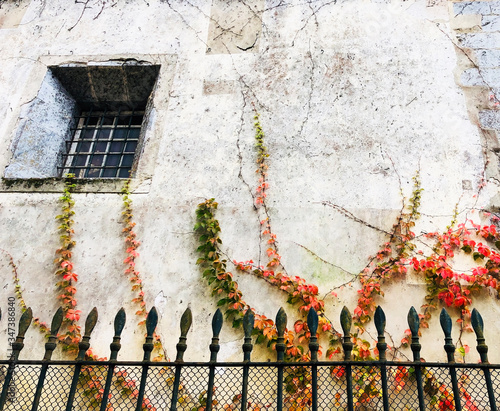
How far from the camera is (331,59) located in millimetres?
4195

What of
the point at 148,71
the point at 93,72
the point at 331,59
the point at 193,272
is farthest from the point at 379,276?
the point at 93,72

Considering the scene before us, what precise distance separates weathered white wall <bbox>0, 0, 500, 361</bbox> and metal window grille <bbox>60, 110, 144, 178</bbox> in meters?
0.50

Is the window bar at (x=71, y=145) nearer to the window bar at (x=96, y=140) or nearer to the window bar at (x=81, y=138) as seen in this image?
the window bar at (x=81, y=138)

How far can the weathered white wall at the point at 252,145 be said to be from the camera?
3.22 metres

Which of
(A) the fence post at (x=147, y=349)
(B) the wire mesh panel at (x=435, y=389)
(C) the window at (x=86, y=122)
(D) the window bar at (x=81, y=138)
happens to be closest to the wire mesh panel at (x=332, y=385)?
(B) the wire mesh panel at (x=435, y=389)

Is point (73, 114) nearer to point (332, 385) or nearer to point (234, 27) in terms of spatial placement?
point (234, 27)

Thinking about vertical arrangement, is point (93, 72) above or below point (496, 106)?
above

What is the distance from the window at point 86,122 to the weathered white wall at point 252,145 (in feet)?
0.51

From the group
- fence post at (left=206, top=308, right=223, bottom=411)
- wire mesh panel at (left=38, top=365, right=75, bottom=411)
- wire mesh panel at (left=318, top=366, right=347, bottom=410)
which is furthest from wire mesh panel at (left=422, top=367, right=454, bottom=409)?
wire mesh panel at (left=38, top=365, right=75, bottom=411)

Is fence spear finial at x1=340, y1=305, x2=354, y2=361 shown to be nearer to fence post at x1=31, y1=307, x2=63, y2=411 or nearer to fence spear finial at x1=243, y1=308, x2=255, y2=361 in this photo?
fence spear finial at x1=243, y1=308, x2=255, y2=361

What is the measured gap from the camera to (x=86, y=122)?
4.61 m

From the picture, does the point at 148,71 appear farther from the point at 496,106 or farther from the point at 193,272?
the point at 496,106

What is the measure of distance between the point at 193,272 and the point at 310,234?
0.98 meters

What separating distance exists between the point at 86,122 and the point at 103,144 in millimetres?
431
